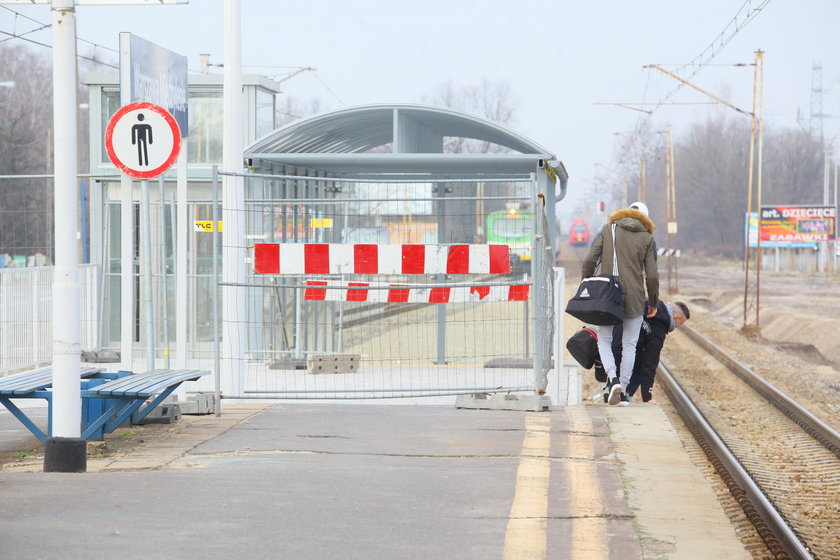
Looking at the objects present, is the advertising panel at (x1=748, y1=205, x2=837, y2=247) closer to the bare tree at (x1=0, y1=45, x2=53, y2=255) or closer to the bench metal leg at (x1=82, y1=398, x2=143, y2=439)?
the bare tree at (x1=0, y1=45, x2=53, y2=255)

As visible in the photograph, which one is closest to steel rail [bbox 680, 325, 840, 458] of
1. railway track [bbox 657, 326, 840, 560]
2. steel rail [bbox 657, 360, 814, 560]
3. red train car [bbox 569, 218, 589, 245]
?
railway track [bbox 657, 326, 840, 560]

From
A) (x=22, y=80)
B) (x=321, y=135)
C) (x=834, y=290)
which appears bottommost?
(x=834, y=290)

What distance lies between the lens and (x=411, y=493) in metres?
6.45

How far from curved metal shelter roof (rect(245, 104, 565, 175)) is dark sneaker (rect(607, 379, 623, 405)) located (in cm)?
341

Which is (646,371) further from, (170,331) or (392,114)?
(170,331)

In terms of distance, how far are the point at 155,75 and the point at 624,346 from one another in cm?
479

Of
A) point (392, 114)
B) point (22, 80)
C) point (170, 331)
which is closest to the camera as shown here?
point (392, 114)

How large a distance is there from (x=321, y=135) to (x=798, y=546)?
31.3ft

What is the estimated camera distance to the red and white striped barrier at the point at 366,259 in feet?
Answer: 32.3

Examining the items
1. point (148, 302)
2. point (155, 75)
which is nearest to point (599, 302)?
point (148, 302)

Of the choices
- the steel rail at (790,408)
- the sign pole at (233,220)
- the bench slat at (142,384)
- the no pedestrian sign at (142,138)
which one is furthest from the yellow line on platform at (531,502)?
the steel rail at (790,408)

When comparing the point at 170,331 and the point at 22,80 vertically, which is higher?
the point at 22,80

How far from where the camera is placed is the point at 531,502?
6281 mm

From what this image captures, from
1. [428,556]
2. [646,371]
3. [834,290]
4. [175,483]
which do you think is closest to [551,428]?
[646,371]
